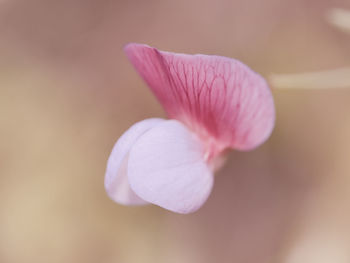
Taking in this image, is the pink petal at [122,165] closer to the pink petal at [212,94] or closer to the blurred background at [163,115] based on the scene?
the pink petal at [212,94]

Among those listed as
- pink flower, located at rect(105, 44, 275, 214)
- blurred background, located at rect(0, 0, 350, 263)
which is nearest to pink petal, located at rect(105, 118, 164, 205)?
pink flower, located at rect(105, 44, 275, 214)

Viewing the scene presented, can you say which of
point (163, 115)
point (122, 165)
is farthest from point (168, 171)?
point (163, 115)

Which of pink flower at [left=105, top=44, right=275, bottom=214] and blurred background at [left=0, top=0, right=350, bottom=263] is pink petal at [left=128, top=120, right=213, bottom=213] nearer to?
pink flower at [left=105, top=44, right=275, bottom=214]

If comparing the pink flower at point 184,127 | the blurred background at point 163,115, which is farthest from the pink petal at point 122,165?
the blurred background at point 163,115

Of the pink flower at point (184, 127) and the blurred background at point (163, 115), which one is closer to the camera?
the pink flower at point (184, 127)

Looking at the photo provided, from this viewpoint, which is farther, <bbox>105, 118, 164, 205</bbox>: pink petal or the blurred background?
the blurred background

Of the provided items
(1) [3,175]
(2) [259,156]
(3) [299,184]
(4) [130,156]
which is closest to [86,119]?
(1) [3,175]

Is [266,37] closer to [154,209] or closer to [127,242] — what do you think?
[154,209]
